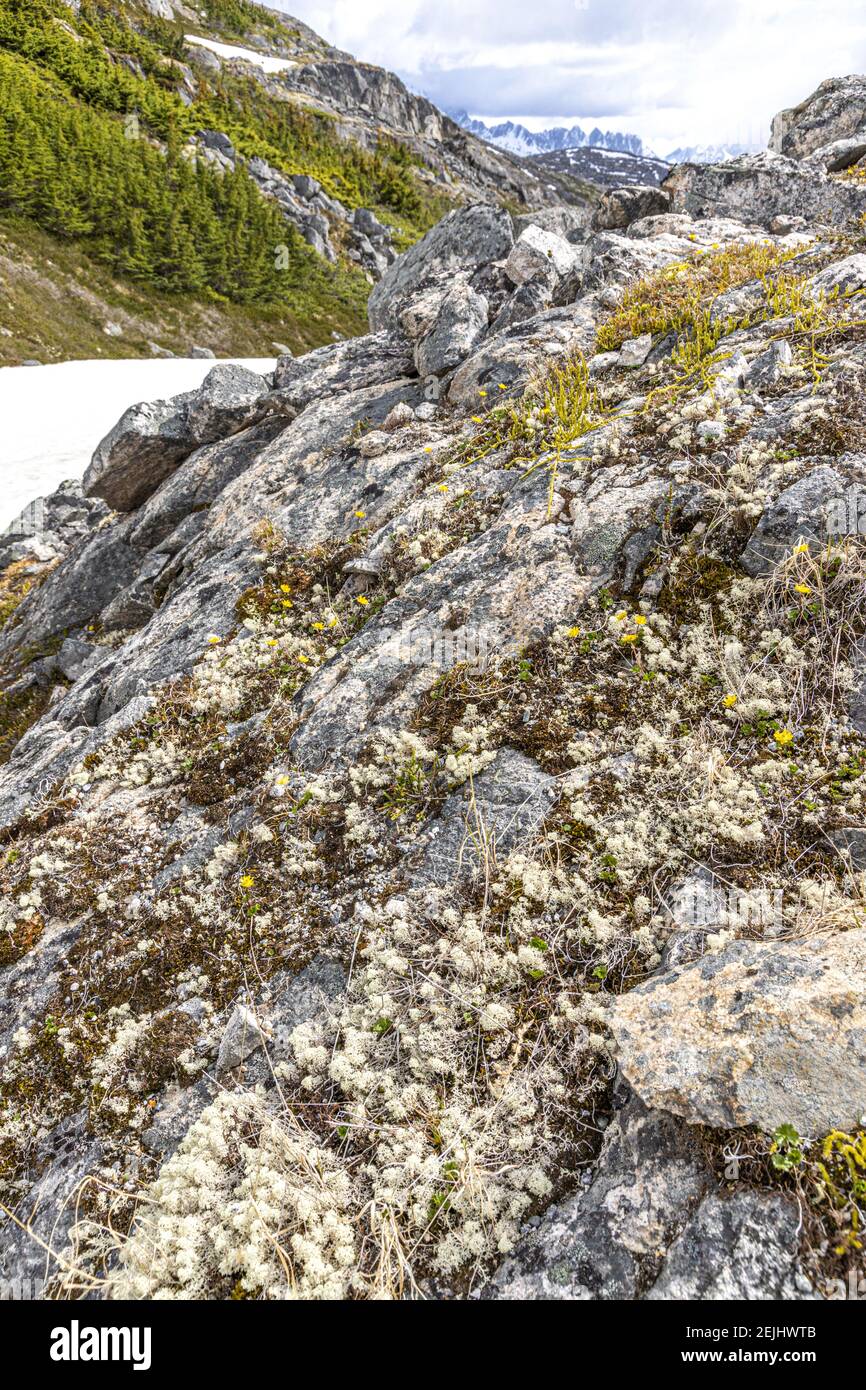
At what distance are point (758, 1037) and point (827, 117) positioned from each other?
59.0ft

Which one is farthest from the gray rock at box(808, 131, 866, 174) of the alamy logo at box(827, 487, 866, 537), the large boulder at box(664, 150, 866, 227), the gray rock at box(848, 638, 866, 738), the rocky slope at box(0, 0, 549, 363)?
the rocky slope at box(0, 0, 549, 363)

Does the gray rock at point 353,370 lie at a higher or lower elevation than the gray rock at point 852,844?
higher

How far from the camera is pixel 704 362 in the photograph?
682 cm

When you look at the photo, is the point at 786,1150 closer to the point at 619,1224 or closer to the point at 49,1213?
the point at 619,1224

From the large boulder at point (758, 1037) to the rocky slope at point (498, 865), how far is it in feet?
0.05

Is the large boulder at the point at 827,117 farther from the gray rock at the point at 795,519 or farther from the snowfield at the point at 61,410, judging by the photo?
the snowfield at the point at 61,410

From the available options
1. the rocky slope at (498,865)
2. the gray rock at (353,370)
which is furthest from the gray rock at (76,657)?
the gray rock at (353,370)

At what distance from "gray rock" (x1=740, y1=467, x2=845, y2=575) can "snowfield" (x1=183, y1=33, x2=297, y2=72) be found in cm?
13903

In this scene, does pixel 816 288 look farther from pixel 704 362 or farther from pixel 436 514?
pixel 436 514

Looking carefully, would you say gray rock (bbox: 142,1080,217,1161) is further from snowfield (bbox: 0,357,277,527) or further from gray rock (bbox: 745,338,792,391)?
snowfield (bbox: 0,357,277,527)

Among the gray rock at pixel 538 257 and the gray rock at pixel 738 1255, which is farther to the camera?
the gray rock at pixel 538 257

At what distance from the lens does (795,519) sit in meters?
4.99

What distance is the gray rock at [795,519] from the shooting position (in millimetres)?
4914

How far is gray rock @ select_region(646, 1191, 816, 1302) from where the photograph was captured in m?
2.39
